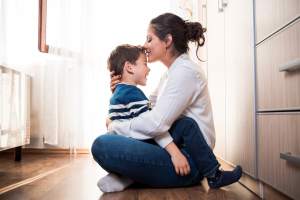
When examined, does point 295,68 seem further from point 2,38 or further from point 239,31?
point 2,38

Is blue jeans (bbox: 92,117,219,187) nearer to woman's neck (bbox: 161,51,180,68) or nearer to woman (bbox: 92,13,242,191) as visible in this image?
woman (bbox: 92,13,242,191)

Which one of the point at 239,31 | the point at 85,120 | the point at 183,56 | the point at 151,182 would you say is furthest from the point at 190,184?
the point at 85,120

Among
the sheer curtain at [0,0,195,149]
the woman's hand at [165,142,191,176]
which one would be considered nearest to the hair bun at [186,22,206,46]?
the woman's hand at [165,142,191,176]

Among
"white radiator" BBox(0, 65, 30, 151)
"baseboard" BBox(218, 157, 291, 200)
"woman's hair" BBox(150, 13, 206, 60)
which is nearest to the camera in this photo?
"baseboard" BBox(218, 157, 291, 200)

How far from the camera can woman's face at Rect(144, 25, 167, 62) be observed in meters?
1.51

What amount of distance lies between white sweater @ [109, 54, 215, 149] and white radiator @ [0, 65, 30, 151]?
0.93 m

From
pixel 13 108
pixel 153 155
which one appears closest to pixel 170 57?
pixel 153 155

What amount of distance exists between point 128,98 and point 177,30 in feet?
1.14

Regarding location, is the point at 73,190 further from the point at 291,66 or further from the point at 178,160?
the point at 291,66

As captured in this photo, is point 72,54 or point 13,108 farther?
point 72,54

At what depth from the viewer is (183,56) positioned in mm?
1471

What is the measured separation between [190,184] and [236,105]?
0.40 metres

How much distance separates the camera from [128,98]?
57.2 inches

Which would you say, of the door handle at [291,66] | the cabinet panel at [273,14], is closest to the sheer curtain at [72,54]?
the cabinet panel at [273,14]
